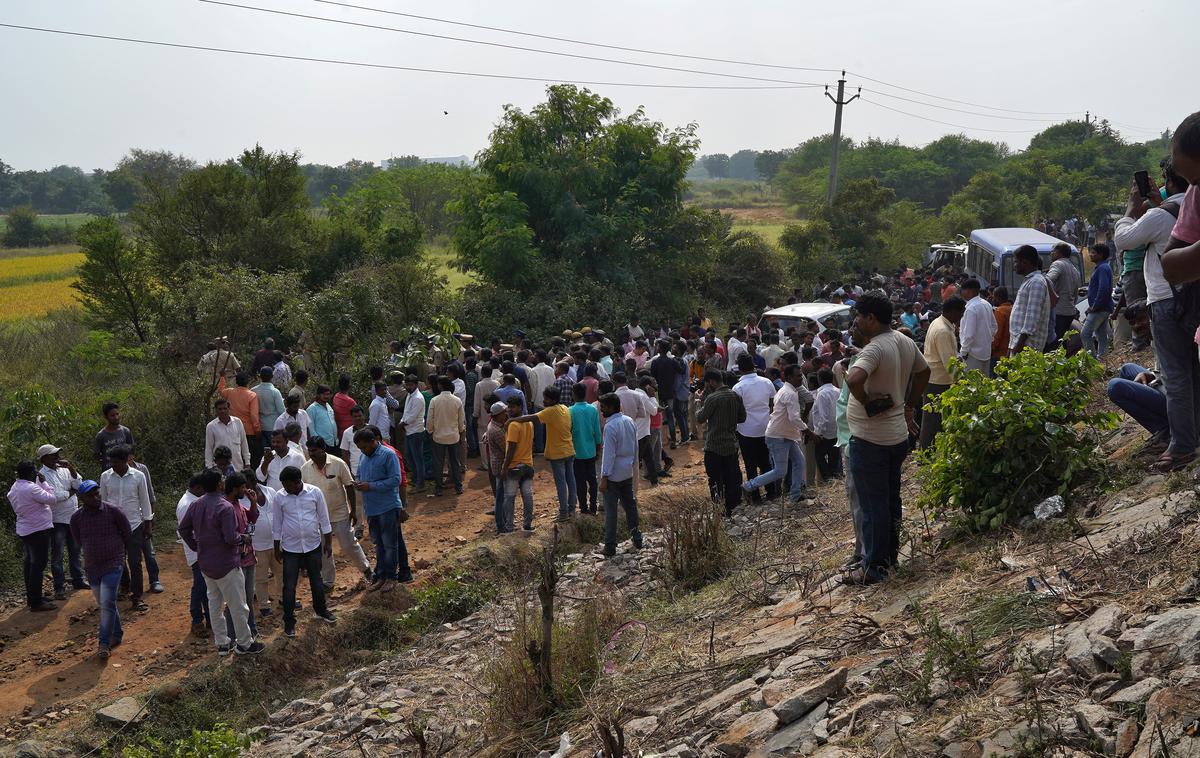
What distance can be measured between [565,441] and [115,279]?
12805 mm

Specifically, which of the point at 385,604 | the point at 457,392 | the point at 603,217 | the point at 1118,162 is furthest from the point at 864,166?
the point at 385,604

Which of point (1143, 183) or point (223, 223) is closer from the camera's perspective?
point (1143, 183)

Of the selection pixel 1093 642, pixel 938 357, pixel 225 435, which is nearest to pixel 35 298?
pixel 225 435

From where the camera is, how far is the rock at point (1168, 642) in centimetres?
386

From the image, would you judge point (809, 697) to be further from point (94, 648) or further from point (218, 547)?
point (94, 648)

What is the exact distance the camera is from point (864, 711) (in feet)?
14.5

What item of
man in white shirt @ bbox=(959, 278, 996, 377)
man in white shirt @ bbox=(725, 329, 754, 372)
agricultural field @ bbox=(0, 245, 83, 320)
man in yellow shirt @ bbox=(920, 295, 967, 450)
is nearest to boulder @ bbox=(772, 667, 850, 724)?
man in yellow shirt @ bbox=(920, 295, 967, 450)

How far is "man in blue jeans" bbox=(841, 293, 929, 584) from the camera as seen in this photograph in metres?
5.70

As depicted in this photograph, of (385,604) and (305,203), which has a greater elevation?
(305,203)

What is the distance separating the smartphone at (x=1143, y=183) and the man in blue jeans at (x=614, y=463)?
4765 mm

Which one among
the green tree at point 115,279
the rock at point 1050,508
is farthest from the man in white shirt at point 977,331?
the green tree at point 115,279

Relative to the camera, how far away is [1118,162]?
55594mm

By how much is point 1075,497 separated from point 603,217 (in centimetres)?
1863

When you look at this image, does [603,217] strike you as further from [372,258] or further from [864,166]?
[864,166]
